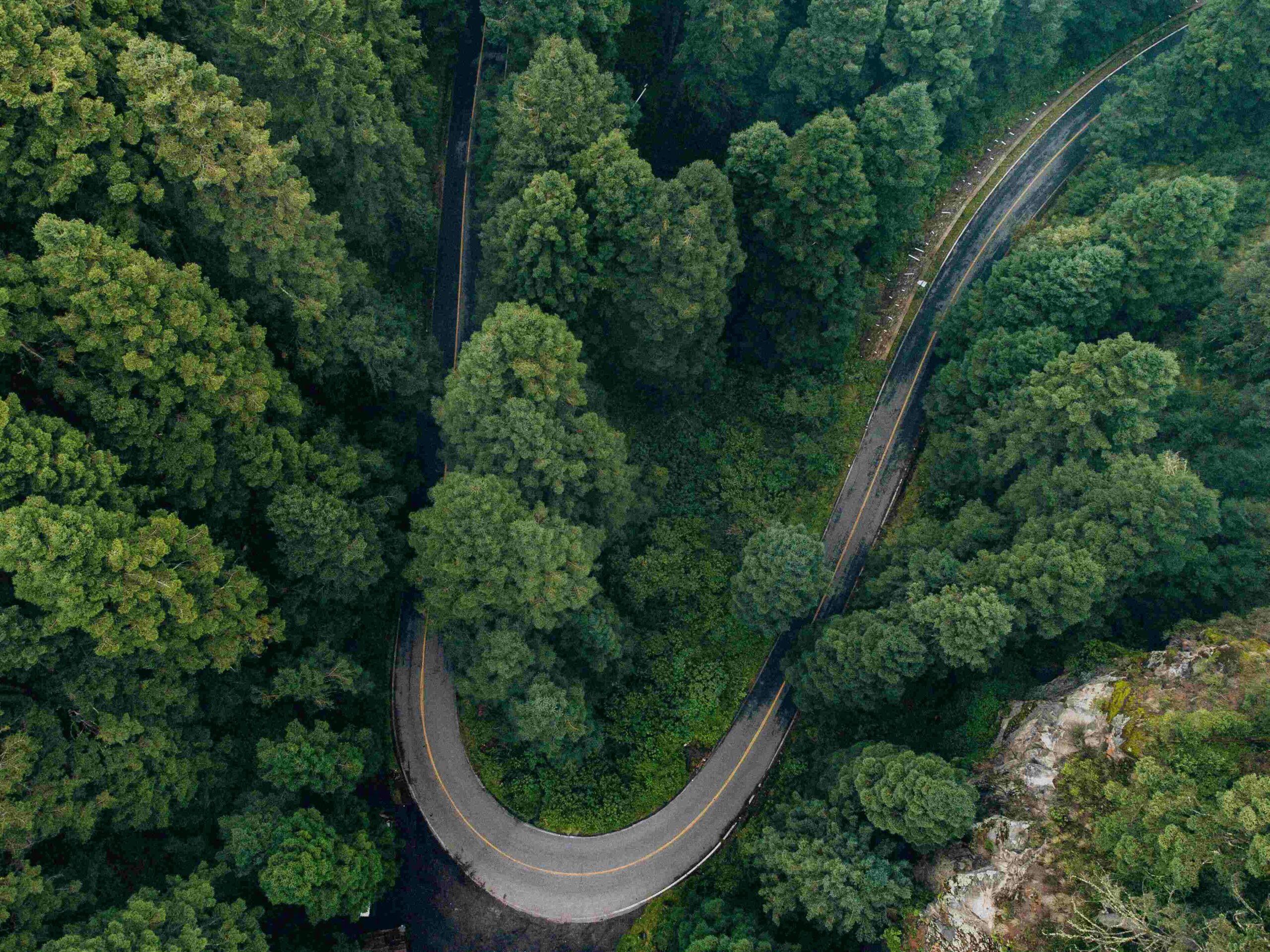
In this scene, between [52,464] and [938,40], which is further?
[938,40]

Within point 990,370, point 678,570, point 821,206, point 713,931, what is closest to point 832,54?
point 821,206

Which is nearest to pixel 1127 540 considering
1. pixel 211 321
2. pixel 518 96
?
pixel 518 96

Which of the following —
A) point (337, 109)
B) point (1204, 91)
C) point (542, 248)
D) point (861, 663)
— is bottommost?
point (861, 663)

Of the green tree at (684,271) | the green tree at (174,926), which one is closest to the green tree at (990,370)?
the green tree at (684,271)

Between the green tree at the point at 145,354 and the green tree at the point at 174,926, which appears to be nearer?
the green tree at the point at 174,926

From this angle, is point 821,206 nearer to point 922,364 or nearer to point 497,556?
point 922,364

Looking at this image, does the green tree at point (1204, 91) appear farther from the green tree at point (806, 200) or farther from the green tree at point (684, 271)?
the green tree at point (684, 271)

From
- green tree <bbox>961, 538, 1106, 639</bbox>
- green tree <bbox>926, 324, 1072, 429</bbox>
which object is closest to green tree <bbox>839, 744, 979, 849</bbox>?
green tree <bbox>961, 538, 1106, 639</bbox>
